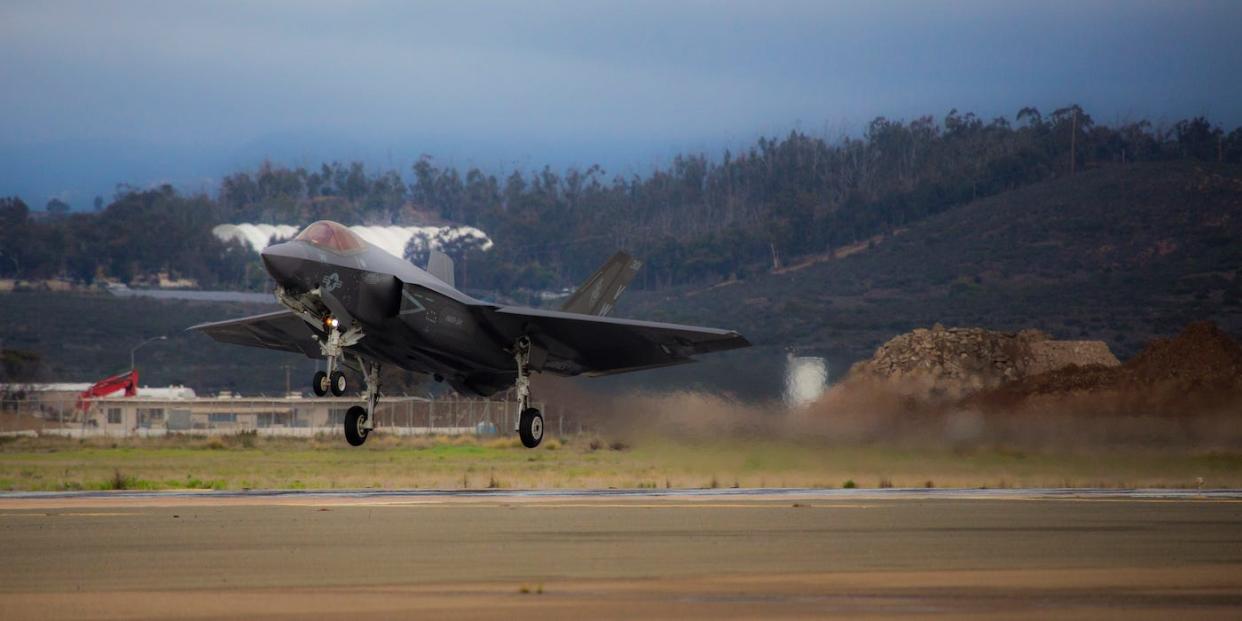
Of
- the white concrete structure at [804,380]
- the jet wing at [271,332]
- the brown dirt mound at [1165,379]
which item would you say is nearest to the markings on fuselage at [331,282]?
the jet wing at [271,332]

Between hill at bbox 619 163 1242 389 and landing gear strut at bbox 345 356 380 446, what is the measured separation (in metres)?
60.7

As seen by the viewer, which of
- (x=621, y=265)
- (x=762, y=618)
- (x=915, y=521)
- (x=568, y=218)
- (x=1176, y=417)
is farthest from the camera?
(x=568, y=218)

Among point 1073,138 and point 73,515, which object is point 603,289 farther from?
point 1073,138

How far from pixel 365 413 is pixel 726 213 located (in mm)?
147992

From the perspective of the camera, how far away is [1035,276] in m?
110

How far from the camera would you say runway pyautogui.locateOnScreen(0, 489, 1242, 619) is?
13.4 meters

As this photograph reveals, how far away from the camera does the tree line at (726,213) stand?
145000 millimetres

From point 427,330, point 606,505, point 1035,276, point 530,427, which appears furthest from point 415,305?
point 1035,276

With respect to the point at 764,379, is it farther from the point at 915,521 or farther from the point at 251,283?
the point at 251,283

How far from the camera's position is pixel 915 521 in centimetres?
2417

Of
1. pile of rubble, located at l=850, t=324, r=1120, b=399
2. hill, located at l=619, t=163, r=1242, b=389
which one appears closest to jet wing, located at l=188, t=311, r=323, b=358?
pile of rubble, located at l=850, t=324, r=1120, b=399

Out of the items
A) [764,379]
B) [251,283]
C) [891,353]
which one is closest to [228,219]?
[251,283]

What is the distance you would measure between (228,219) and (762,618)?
18427 cm

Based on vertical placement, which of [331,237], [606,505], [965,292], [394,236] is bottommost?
[606,505]
